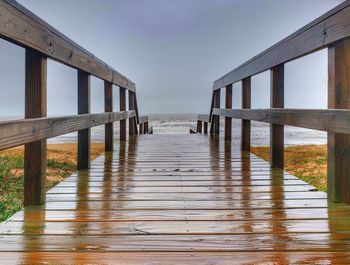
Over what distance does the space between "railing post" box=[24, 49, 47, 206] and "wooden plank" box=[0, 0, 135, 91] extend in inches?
3.6

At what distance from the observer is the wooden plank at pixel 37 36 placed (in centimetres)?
155

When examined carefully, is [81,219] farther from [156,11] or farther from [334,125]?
[156,11]

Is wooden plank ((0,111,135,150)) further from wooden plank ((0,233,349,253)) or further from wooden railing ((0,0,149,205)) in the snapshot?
wooden plank ((0,233,349,253))

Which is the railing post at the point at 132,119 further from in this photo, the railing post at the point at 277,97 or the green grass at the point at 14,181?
the railing post at the point at 277,97

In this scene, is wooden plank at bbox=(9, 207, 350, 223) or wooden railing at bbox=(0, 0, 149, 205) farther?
wooden plank at bbox=(9, 207, 350, 223)

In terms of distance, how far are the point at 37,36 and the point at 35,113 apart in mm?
439

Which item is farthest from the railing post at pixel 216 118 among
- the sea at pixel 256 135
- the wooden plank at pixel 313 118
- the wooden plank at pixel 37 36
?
the wooden plank at pixel 37 36

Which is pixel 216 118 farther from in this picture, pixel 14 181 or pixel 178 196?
pixel 178 196

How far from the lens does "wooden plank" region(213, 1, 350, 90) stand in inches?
72.1

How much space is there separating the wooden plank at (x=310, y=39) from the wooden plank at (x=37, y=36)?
5.39ft

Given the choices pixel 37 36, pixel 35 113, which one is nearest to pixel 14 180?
pixel 35 113

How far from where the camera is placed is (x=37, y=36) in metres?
1.88

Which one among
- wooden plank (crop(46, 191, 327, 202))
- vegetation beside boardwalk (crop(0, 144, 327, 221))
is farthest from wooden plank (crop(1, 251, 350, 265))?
vegetation beside boardwalk (crop(0, 144, 327, 221))

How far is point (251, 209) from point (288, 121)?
882 millimetres
